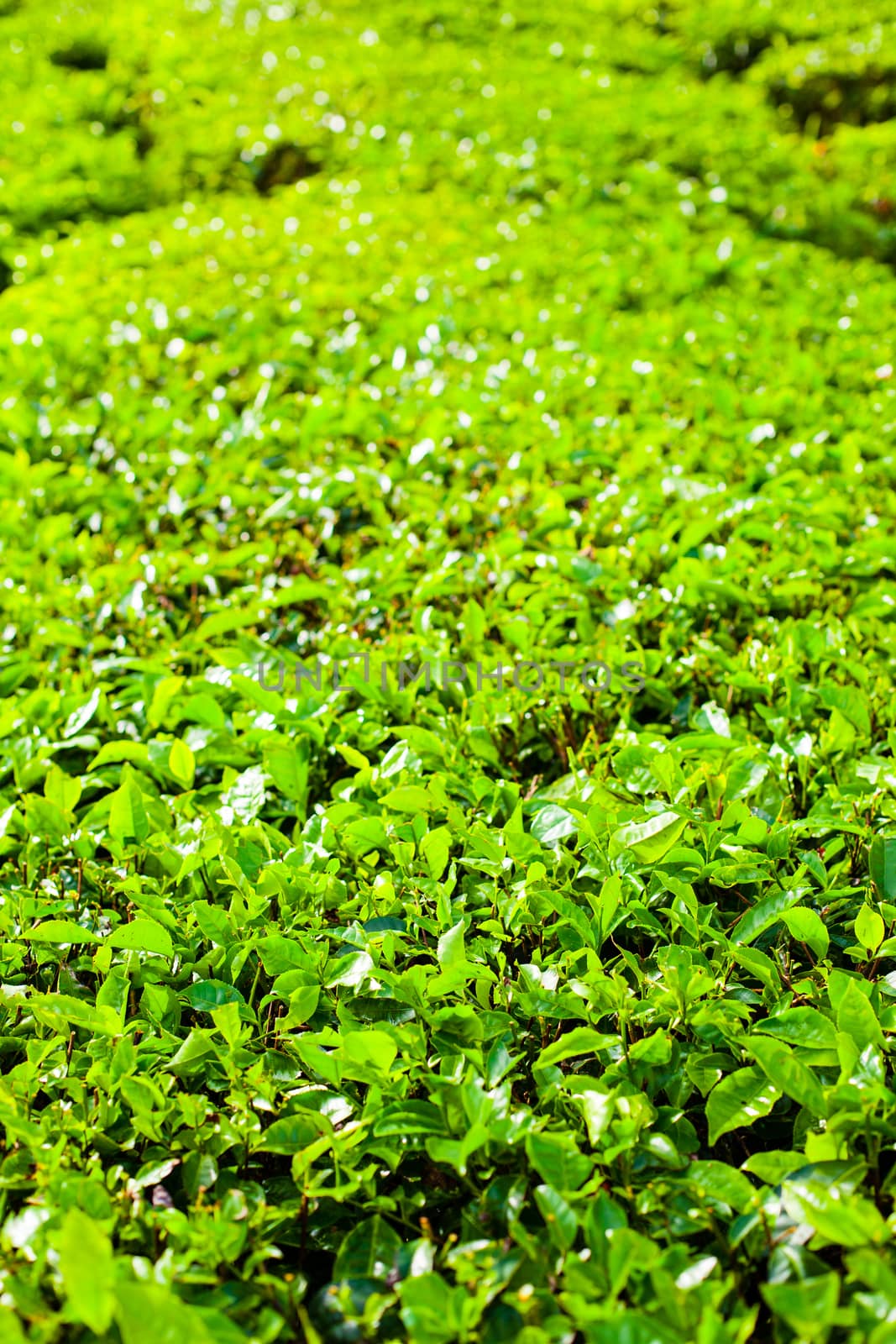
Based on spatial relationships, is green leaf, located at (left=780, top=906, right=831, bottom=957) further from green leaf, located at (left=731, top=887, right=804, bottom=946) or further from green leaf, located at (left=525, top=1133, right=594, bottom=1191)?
green leaf, located at (left=525, top=1133, right=594, bottom=1191)

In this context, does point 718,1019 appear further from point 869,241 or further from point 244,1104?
point 869,241

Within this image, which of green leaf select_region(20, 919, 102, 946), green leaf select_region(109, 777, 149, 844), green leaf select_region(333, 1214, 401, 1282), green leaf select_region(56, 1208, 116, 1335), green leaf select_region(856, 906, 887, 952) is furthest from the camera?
green leaf select_region(109, 777, 149, 844)

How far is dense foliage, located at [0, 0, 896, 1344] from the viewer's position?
139 centimetres

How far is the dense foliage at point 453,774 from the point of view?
139 cm

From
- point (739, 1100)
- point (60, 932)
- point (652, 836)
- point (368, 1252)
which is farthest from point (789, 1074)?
point (60, 932)

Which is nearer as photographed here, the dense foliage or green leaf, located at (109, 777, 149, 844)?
the dense foliage

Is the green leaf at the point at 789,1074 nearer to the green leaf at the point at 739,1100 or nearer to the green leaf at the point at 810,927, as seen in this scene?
the green leaf at the point at 739,1100

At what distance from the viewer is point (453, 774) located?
2195 mm

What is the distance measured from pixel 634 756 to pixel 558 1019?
0.59 metres

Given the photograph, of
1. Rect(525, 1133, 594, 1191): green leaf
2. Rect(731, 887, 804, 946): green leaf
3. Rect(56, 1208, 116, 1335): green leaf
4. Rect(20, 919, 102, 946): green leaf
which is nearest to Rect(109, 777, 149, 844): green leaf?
Rect(20, 919, 102, 946): green leaf

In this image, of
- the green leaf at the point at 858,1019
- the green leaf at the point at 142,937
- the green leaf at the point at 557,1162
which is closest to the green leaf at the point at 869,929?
the green leaf at the point at 858,1019

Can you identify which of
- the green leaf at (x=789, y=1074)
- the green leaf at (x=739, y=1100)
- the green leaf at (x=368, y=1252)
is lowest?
the green leaf at (x=368, y=1252)

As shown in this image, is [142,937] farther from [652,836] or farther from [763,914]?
[763,914]

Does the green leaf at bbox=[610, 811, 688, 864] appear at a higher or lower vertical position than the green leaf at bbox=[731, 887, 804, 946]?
higher
